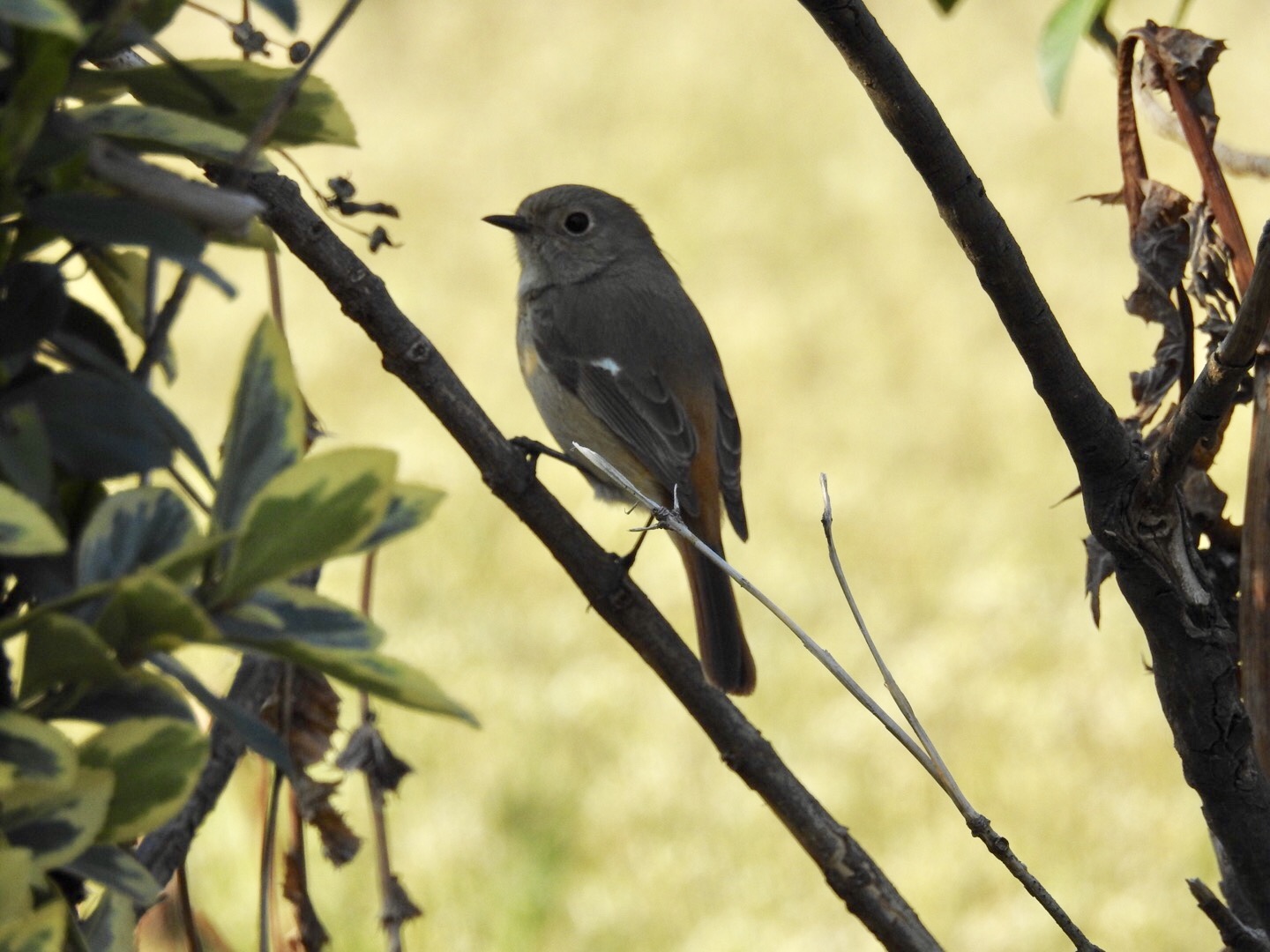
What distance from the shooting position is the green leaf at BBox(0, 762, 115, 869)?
0.59 m

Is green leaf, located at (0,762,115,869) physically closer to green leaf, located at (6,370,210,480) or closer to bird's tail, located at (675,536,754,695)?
green leaf, located at (6,370,210,480)

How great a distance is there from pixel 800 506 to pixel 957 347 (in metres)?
0.98

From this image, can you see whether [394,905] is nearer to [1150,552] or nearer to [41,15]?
[1150,552]

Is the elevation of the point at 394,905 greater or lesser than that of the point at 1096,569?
lesser

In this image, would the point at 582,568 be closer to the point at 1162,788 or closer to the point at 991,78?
the point at 1162,788

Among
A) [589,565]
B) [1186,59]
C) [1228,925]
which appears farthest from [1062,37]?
[1228,925]

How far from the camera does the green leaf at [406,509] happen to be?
68 cm

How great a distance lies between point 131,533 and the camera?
2.08 ft

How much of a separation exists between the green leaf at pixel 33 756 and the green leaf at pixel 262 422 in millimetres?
123

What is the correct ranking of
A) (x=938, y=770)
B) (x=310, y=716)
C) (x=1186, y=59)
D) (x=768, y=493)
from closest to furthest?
(x=938, y=770), (x=1186, y=59), (x=310, y=716), (x=768, y=493)

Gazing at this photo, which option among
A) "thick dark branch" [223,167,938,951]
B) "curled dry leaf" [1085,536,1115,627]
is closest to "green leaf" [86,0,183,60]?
"thick dark branch" [223,167,938,951]

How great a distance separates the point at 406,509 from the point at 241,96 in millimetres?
214

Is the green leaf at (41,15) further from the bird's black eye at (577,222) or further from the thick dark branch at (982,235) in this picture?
the bird's black eye at (577,222)

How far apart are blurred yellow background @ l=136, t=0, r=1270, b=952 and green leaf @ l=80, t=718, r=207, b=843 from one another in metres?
1.09
